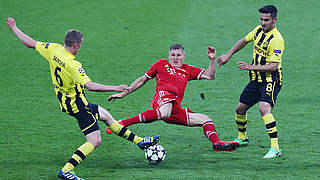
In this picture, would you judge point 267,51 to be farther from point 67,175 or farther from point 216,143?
point 67,175

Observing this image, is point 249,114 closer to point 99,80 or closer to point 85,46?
point 99,80

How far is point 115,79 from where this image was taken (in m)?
12.3

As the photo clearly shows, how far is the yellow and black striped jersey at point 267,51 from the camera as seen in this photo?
Answer: 777 cm

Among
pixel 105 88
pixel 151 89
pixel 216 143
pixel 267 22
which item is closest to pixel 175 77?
pixel 216 143

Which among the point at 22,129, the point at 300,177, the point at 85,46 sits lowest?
the point at 300,177

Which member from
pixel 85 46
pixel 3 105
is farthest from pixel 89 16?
pixel 3 105

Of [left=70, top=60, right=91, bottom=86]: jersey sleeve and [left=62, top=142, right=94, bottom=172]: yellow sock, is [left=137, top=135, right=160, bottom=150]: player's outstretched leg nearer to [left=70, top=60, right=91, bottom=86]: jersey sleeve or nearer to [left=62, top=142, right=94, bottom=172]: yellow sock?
[left=62, top=142, right=94, bottom=172]: yellow sock

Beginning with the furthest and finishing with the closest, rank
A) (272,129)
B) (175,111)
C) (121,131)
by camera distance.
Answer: (175,111), (272,129), (121,131)

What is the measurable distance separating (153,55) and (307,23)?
5.81 meters

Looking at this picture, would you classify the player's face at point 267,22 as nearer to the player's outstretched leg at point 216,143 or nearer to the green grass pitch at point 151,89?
the player's outstretched leg at point 216,143

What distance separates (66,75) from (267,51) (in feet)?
9.06

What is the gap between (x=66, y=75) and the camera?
6746 mm

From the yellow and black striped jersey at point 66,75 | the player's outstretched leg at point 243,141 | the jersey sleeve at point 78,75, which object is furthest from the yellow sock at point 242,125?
the jersey sleeve at point 78,75

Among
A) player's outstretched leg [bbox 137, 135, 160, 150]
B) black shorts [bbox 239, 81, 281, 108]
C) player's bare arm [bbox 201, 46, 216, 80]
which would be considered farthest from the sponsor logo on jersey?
player's outstretched leg [bbox 137, 135, 160, 150]
